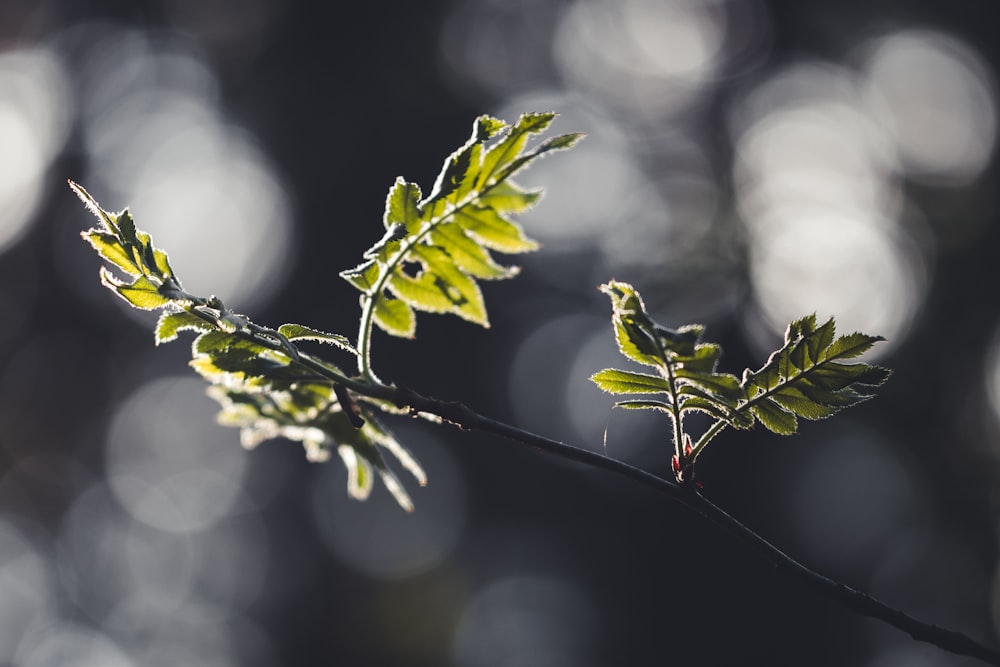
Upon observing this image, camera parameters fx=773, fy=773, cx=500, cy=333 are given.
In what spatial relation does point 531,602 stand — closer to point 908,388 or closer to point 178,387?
point 908,388

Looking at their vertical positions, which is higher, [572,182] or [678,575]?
[572,182]

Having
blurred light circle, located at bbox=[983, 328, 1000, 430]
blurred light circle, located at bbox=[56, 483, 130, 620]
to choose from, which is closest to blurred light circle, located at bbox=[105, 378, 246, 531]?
blurred light circle, located at bbox=[56, 483, 130, 620]

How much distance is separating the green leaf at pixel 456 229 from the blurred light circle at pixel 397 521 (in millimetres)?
15345

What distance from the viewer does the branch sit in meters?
1.26

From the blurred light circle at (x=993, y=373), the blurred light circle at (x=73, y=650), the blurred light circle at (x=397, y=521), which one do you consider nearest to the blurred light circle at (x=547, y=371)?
the blurred light circle at (x=397, y=521)

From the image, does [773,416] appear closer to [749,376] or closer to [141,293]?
[749,376]

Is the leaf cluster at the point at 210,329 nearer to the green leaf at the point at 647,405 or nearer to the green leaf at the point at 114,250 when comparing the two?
the green leaf at the point at 114,250

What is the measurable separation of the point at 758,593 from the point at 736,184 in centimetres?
1002

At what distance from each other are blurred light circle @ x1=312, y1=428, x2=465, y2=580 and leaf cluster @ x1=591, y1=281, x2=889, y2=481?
15.7m

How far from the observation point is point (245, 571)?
20.3 metres

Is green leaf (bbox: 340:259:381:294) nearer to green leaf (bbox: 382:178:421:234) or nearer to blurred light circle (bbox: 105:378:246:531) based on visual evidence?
green leaf (bbox: 382:178:421:234)

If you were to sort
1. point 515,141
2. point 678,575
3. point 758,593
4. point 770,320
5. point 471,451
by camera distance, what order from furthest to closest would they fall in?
point 471,451 < point 770,320 < point 678,575 < point 758,593 < point 515,141

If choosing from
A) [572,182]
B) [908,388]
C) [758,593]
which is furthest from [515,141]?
[572,182]

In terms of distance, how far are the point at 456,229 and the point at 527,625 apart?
783 inches
